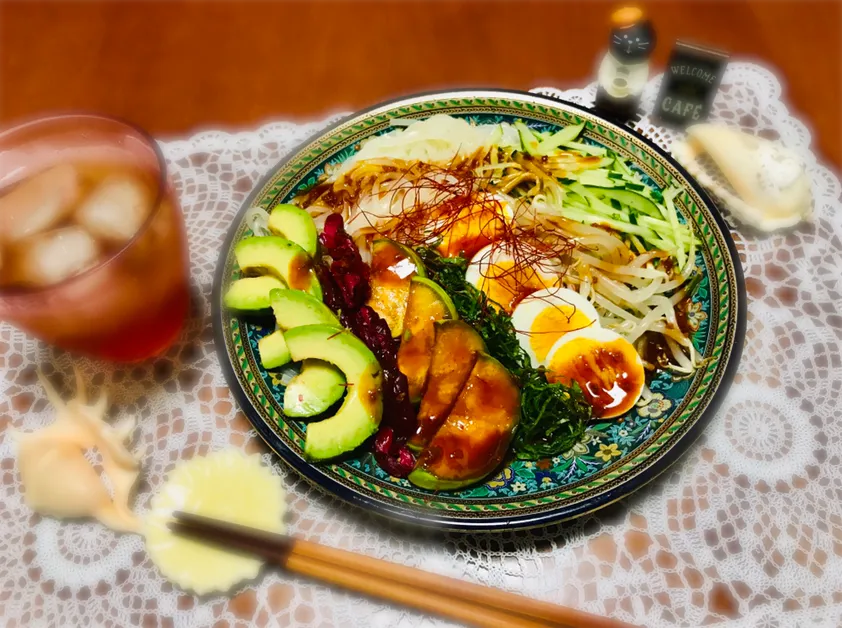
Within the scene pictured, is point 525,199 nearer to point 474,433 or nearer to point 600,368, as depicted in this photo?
point 600,368

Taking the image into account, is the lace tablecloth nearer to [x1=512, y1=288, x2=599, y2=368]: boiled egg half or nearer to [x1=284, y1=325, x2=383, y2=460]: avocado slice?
[x1=284, y1=325, x2=383, y2=460]: avocado slice

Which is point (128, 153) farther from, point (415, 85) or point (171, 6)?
point (171, 6)

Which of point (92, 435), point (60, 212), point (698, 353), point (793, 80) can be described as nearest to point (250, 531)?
point (92, 435)

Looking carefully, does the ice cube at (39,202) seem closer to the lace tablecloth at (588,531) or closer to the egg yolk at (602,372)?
the lace tablecloth at (588,531)

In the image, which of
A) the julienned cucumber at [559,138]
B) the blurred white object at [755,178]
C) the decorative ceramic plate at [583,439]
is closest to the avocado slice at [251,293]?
the decorative ceramic plate at [583,439]

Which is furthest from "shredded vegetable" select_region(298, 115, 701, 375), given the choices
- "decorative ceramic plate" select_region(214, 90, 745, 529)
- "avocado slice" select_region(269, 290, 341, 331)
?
"avocado slice" select_region(269, 290, 341, 331)
